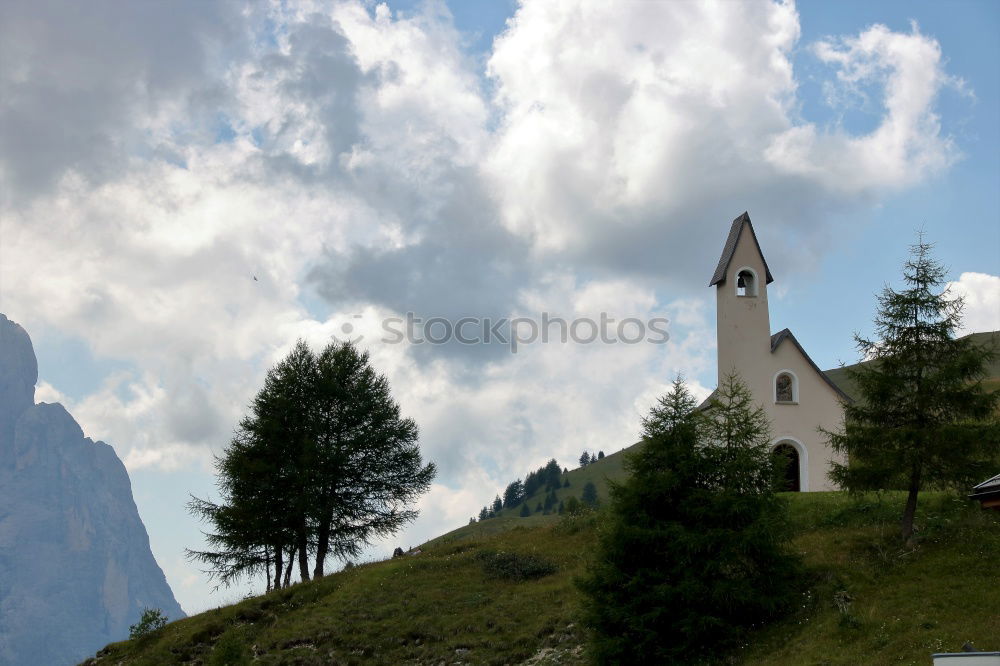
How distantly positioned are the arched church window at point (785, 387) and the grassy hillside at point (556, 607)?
783 centimetres

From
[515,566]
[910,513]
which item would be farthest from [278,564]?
[910,513]

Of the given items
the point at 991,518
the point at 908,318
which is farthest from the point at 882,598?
the point at 908,318

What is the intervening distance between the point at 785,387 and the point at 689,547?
72.3 feet

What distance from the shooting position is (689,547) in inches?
922

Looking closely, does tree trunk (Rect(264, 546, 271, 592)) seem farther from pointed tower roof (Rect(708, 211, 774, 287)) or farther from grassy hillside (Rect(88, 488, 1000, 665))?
pointed tower roof (Rect(708, 211, 774, 287))

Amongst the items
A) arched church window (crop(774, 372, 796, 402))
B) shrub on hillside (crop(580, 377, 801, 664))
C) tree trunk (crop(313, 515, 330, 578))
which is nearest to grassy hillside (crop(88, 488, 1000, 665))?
shrub on hillside (crop(580, 377, 801, 664))

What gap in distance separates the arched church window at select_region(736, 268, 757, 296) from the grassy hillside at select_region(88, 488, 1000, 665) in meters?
12.4

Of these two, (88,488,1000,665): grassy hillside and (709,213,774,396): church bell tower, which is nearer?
(88,488,1000,665): grassy hillside

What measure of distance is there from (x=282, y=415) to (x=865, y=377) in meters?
27.2

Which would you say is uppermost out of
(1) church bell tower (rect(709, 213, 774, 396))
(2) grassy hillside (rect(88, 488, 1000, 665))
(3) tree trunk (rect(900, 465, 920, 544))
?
(1) church bell tower (rect(709, 213, 774, 396))

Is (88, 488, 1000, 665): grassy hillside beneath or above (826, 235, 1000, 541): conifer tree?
beneath

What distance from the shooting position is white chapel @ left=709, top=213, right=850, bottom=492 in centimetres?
4166

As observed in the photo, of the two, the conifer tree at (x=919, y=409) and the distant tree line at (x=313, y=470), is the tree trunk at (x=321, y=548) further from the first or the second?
the conifer tree at (x=919, y=409)

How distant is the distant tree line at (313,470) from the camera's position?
39.4 metres
